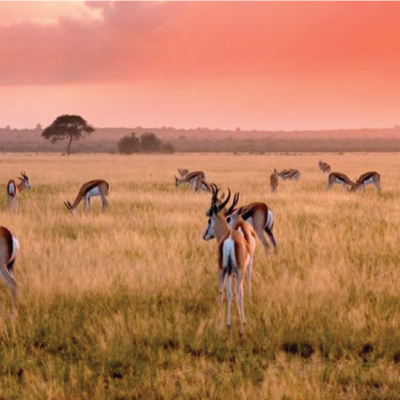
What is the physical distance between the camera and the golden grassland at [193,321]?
5402 millimetres

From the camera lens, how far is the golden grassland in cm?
540

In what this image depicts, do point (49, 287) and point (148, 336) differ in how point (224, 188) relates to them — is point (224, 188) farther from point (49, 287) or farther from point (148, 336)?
point (148, 336)

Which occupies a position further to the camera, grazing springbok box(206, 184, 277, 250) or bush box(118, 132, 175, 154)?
bush box(118, 132, 175, 154)

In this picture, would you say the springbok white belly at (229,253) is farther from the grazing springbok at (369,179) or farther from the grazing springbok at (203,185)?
the grazing springbok at (369,179)

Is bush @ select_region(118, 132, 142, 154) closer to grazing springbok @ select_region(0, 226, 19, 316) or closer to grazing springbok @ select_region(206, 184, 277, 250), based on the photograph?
grazing springbok @ select_region(206, 184, 277, 250)

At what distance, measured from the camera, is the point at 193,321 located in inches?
280

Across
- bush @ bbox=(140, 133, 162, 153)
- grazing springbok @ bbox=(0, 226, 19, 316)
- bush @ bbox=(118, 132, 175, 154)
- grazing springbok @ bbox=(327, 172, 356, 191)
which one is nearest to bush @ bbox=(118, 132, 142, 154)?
bush @ bbox=(118, 132, 175, 154)

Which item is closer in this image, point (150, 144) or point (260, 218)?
point (260, 218)

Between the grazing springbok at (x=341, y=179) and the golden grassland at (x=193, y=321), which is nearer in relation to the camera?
the golden grassland at (x=193, y=321)

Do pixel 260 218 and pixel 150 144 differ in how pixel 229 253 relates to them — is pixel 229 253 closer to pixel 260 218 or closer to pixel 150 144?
pixel 260 218

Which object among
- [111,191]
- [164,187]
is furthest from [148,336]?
[164,187]

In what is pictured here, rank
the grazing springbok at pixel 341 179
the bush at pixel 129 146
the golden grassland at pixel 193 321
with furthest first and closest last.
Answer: the bush at pixel 129 146, the grazing springbok at pixel 341 179, the golden grassland at pixel 193 321

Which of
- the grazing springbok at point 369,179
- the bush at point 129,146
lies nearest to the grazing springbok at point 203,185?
the grazing springbok at point 369,179

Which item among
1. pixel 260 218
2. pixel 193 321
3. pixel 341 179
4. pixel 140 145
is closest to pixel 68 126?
pixel 140 145
